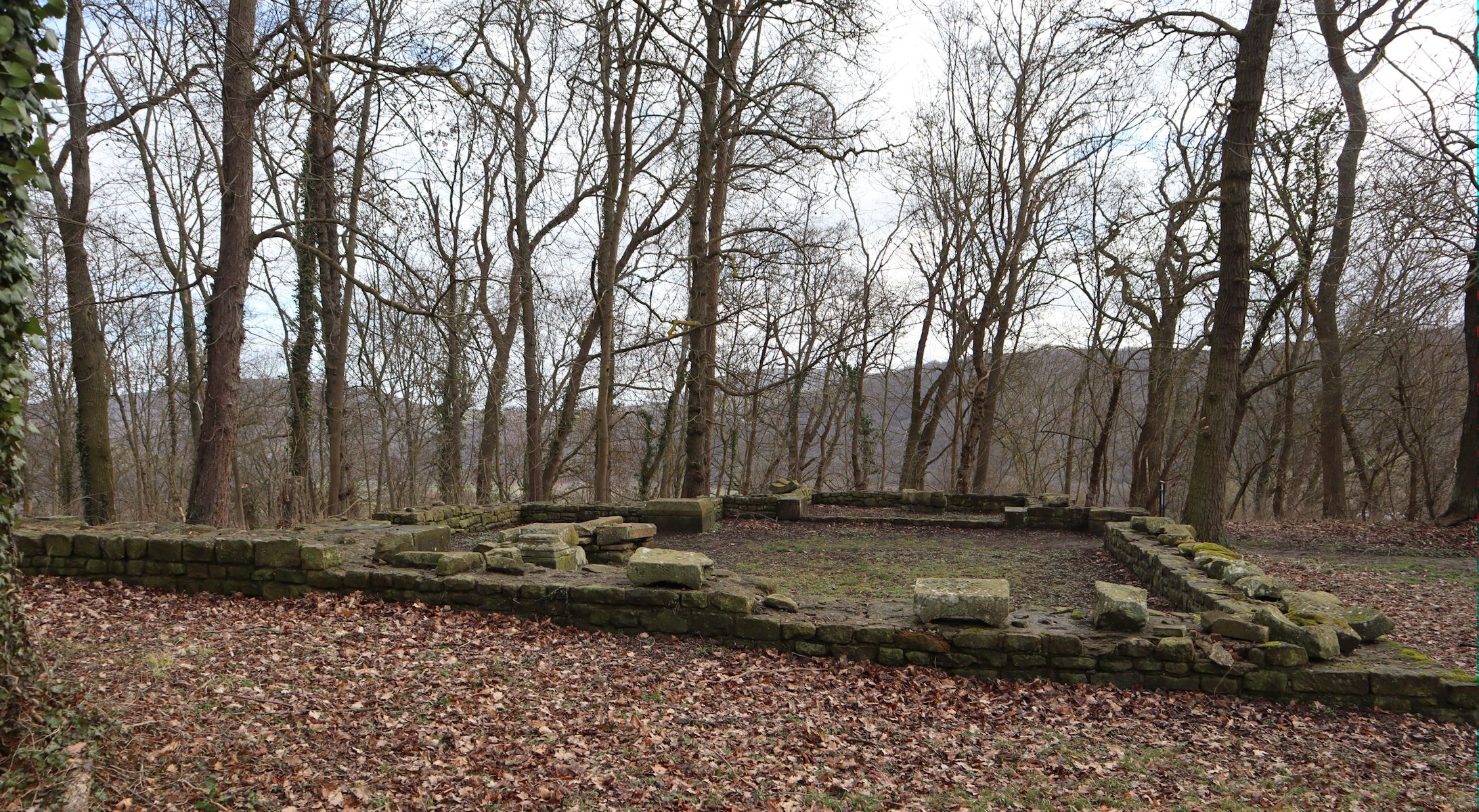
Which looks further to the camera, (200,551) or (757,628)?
(200,551)

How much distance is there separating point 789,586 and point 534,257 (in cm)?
1274

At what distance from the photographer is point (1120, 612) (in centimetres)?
562

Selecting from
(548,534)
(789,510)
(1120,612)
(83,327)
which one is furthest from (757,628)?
(83,327)

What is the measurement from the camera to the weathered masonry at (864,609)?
5.29m

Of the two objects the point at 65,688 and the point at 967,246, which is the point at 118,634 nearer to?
the point at 65,688

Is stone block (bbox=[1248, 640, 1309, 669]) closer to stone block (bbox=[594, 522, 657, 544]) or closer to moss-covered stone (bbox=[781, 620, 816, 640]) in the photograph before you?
moss-covered stone (bbox=[781, 620, 816, 640])

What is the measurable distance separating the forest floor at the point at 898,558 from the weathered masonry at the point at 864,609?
1164 millimetres

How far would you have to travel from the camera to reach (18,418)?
11.2 feet

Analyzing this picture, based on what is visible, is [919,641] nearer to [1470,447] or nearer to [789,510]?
[789,510]

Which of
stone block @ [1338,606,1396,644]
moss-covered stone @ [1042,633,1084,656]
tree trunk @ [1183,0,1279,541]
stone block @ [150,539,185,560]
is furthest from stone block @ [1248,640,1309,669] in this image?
stone block @ [150,539,185,560]

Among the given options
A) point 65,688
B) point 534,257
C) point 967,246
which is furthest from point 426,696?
point 967,246

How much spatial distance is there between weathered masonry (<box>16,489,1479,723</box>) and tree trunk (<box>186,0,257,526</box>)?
1.31 metres

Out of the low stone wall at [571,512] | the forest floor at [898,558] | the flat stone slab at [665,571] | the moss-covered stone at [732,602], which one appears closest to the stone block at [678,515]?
the forest floor at [898,558]

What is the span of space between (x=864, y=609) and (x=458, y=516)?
24.5 feet
